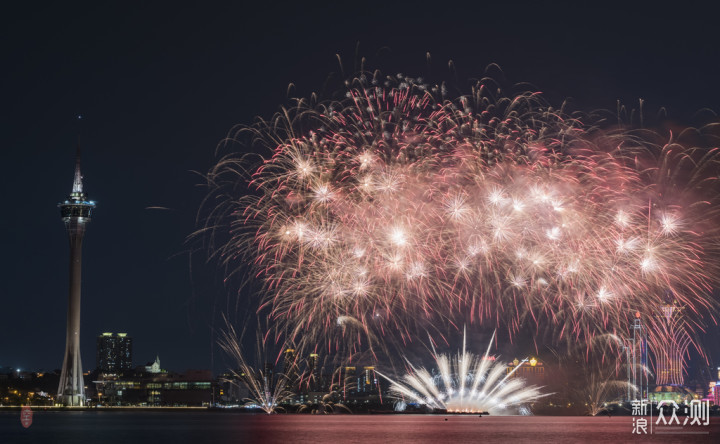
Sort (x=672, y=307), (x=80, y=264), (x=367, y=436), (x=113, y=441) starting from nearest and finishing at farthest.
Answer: (x=672, y=307)
(x=113, y=441)
(x=367, y=436)
(x=80, y=264)

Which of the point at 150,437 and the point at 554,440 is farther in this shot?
the point at 150,437

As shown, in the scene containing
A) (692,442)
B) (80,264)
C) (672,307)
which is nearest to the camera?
(672,307)

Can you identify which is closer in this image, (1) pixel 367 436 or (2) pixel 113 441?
(2) pixel 113 441

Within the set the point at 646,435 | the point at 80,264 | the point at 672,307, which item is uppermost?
the point at 80,264

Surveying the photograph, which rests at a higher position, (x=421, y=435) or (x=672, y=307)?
(x=672, y=307)

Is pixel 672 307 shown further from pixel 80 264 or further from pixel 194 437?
pixel 80 264

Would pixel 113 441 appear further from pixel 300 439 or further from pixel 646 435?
pixel 646 435

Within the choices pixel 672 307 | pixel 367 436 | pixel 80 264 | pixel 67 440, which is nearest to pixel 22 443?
pixel 67 440

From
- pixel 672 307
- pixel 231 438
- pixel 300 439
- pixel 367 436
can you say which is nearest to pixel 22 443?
pixel 231 438

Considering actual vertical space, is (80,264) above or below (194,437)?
above
